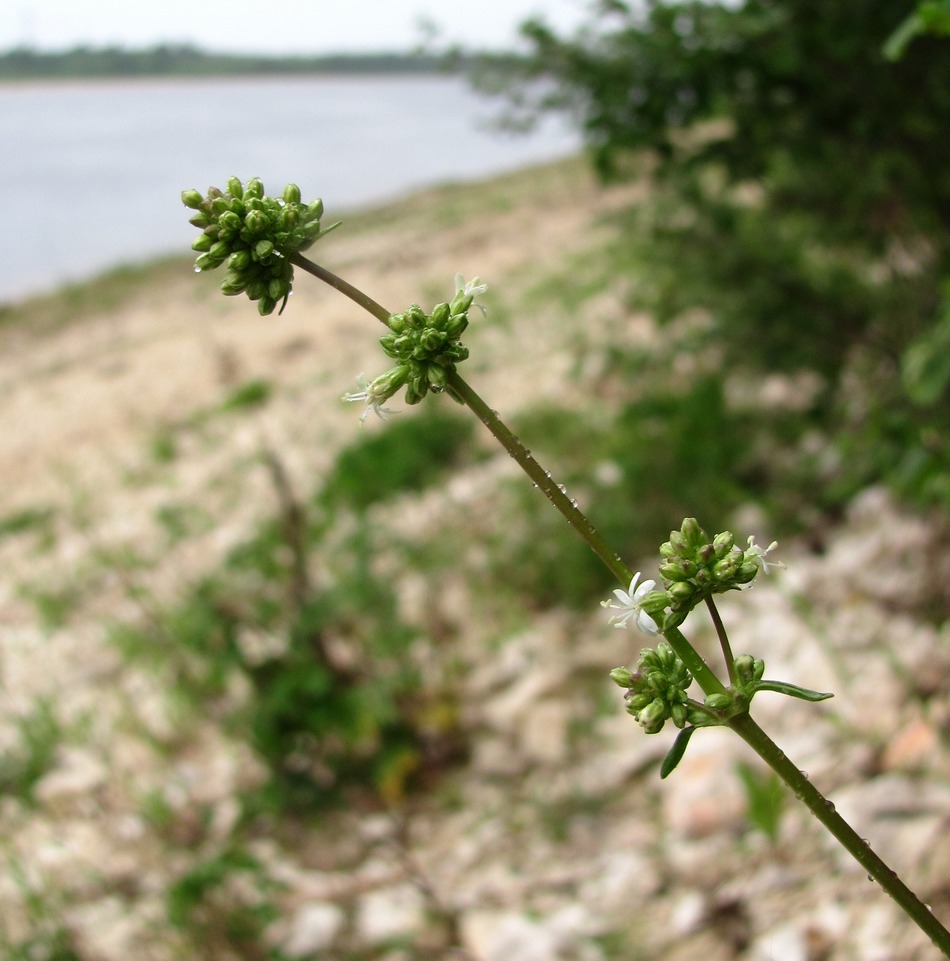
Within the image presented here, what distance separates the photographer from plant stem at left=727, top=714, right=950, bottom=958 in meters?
1.04

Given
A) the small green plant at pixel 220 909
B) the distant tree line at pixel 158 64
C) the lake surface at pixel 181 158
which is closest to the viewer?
the small green plant at pixel 220 909

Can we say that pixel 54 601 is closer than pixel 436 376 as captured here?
No

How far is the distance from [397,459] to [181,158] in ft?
91.0

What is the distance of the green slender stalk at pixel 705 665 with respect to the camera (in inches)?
39.8

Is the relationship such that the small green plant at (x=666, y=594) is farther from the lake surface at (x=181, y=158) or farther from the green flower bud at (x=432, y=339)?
the lake surface at (x=181, y=158)

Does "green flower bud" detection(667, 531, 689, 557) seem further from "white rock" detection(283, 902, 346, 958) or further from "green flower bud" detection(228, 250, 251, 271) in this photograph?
"white rock" detection(283, 902, 346, 958)

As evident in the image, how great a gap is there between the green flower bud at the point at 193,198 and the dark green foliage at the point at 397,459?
526 centimetres

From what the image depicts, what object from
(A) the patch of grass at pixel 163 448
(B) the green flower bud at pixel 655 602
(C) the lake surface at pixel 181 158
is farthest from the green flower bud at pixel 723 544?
(A) the patch of grass at pixel 163 448

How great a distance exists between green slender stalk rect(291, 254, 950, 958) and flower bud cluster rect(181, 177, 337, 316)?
0.03 meters

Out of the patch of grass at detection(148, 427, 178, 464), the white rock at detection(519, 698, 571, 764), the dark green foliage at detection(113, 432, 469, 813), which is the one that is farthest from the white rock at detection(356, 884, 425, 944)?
the patch of grass at detection(148, 427, 178, 464)

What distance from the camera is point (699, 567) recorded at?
44.4 inches

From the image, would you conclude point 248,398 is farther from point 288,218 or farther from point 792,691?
point 792,691

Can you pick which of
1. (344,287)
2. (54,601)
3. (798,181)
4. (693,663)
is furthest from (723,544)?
(54,601)

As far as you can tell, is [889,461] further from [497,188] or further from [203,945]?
[497,188]
